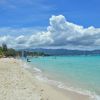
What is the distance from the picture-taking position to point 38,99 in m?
13.7

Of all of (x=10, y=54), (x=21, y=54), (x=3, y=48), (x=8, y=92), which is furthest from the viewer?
(x=21, y=54)

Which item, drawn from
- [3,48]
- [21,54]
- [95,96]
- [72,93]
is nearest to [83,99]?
[95,96]

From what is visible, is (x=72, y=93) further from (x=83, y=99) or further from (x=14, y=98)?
(x=14, y=98)

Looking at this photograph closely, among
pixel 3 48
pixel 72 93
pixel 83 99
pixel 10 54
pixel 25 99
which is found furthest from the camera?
pixel 10 54

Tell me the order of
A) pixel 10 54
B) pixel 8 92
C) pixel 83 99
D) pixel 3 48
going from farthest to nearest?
pixel 10 54 < pixel 3 48 < pixel 83 99 < pixel 8 92

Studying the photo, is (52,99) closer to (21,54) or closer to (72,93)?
(72,93)

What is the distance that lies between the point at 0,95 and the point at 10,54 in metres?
142

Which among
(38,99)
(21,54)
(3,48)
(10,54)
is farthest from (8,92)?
(21,54)

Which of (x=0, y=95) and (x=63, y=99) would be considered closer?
(x=0, y=95)

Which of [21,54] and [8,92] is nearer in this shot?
[8,92]

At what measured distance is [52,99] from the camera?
15164 millimetres

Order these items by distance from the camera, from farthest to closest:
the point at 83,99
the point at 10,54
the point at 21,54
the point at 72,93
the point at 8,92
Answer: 1. the point at 21,54
2. the point at 10,54
3. the point at 72,93
4. the point at 83,99
5. the point at 8,92

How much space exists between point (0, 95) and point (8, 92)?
1.05 m

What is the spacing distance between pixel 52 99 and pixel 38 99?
5.24ft
